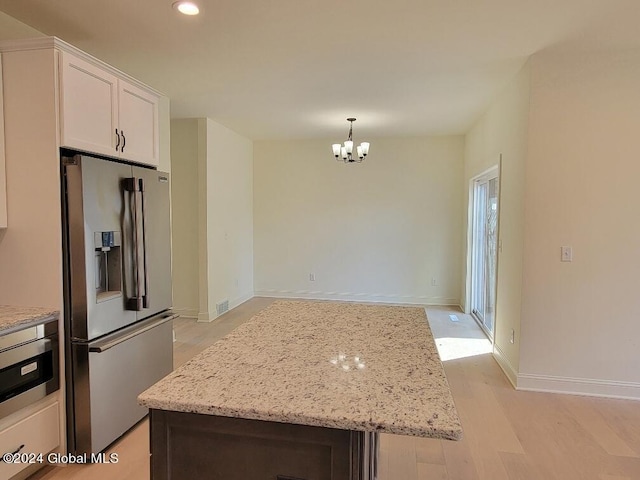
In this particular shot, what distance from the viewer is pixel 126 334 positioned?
244 centimetres

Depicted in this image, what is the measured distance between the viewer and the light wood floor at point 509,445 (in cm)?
214

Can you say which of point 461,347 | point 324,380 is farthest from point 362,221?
point 324,380

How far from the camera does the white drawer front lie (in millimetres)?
1855

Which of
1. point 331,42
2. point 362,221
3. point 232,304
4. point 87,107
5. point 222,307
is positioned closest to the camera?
point 87,107

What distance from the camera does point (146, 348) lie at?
263 cm

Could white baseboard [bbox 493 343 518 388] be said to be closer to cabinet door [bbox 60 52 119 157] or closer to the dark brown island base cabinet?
the dark brown island base cabinet

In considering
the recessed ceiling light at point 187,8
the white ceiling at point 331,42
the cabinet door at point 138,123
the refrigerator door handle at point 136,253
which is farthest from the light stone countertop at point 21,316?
the recessed ceiling light at point 187,8

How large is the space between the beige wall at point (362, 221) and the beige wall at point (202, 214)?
36.2 inches

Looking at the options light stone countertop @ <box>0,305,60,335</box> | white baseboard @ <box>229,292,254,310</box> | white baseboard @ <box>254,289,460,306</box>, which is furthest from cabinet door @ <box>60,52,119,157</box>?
white baseboard @ <box>254,289,460,306</box>

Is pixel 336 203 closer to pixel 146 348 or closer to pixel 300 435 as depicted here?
pixel 146 348

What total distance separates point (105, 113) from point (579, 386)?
3858 mm

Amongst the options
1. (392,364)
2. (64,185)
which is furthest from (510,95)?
(64,185)

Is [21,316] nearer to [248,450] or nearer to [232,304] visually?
[248,450]

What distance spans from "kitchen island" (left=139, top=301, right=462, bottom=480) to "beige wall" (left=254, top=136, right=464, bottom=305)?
4896mm
